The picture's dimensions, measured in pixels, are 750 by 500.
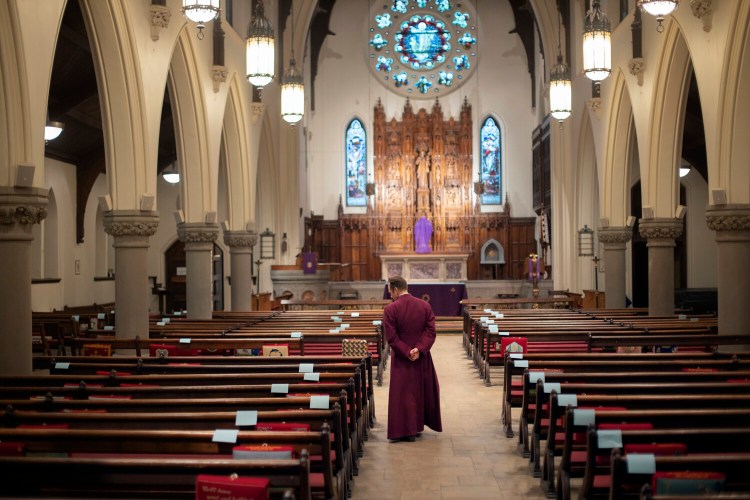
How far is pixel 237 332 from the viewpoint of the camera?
40.3ft

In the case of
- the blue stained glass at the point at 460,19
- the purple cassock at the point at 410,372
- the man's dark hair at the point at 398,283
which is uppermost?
the blue stained glass at the point at 460,19

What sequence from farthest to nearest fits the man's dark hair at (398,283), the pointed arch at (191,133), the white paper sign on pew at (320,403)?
the pointed arch at (191,133) → the man's dark hair at (398,283) → the white paper sign on pew at (320,403)

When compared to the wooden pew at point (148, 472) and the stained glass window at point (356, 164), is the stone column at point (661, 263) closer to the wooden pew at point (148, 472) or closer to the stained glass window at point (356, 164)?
the wooden pew at point (148, 472)

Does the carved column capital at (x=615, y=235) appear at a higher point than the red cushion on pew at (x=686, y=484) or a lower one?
higher

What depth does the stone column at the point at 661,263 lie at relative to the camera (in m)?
16.0

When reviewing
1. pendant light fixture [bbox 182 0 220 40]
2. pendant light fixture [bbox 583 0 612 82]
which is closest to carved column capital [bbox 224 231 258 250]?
pendant light fixture [bbox 583 0 612 82]

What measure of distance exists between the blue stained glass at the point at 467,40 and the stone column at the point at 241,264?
17.5 m

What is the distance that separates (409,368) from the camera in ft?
28.7

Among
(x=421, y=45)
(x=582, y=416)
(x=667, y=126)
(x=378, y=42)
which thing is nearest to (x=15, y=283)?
(x=582, y=416)

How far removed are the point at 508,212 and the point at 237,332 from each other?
22546mm

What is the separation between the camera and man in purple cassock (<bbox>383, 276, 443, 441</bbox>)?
8.72m

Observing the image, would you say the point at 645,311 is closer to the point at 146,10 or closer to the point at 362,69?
the point at 146,10

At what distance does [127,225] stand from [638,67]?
1017cm

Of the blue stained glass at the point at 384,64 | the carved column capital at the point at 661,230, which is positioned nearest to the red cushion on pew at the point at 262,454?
the carved column capital at the point at 661,230
